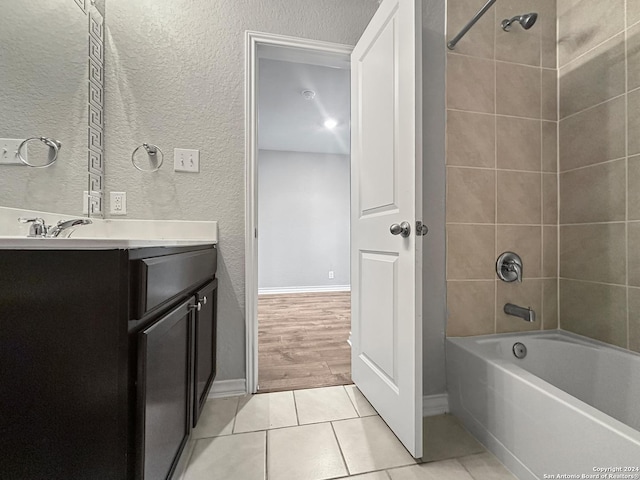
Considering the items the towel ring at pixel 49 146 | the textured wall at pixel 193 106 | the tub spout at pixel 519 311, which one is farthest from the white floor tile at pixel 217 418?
the tub spout at pixel 519 311

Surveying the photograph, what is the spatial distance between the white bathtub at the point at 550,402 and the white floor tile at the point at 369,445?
38 centimetres

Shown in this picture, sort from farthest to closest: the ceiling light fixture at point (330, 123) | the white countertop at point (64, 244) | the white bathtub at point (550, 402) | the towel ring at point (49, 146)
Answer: the ceiling light fixture at point (330, 123) < the towel ring at point (49, 146) < the white bathtub at point (550, 402) < the white countertop at point (64, 244)

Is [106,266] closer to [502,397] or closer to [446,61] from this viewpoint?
[502,397]

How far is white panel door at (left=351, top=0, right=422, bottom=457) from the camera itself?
0.98m

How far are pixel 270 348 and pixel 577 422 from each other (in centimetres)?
177

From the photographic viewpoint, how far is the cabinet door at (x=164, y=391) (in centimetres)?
58

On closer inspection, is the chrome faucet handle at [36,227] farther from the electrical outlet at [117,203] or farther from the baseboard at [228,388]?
the baseboard at [228,388]

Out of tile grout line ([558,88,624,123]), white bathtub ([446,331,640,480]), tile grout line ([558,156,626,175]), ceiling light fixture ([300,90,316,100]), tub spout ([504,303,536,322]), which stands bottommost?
white bathtub ([446,331,640,480])

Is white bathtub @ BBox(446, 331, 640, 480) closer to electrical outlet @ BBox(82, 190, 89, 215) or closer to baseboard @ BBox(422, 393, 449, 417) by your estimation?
baseboard @ BBox(422, 393, 449, 417)

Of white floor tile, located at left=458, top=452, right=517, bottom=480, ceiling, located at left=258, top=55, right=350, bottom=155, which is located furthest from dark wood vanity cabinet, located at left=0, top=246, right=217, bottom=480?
ceiling, located at left=258, top=55, right=350, bottom=155

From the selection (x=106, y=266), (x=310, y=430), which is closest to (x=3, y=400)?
(x=106, y=266)

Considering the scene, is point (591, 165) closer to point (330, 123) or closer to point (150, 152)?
point (150, 152)

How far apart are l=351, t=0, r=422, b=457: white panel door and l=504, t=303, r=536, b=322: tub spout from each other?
2.05ft

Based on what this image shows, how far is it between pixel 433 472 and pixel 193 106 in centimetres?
197
